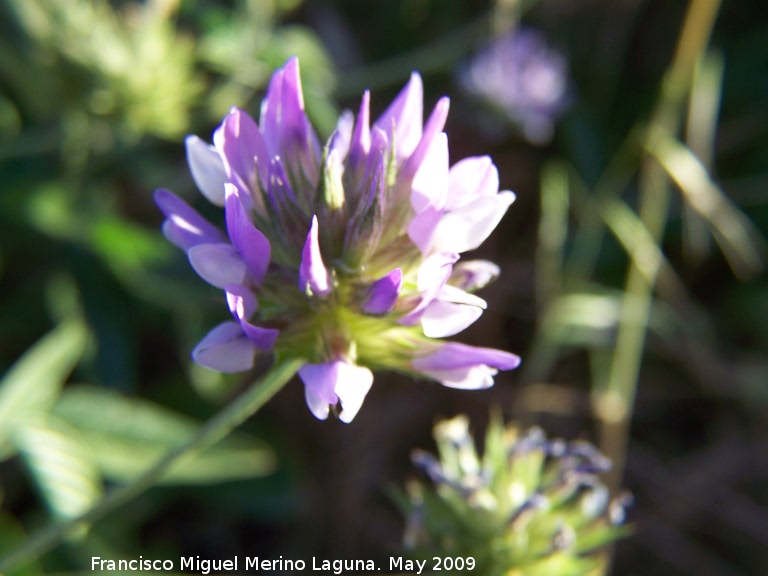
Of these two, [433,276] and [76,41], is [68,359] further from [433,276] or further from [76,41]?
[433,276]

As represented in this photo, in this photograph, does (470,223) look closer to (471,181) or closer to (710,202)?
(471,181)

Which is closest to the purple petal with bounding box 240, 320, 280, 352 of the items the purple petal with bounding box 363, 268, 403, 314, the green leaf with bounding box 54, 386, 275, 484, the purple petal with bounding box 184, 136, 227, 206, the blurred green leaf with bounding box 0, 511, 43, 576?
the purple petal with bounding box 363, 268, 403, 314

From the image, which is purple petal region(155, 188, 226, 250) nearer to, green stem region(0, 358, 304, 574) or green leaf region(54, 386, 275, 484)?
green stem region(0, 358, 304, 574)

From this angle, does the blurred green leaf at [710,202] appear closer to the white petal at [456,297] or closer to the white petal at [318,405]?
the white petal at [456,297]

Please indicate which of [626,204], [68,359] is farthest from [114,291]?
[626,204]

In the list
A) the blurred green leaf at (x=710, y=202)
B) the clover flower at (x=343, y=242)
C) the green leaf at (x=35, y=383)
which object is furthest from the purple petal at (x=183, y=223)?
the blurred green leaf at (x=710, y=202)
